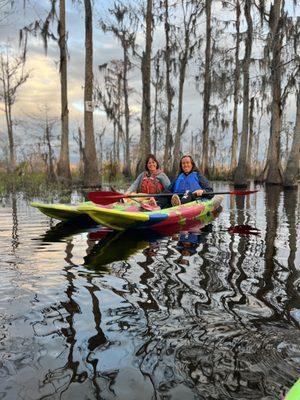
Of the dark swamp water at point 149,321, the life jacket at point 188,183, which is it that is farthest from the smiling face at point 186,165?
the dark swamp water at point 149,321

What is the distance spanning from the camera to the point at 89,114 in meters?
17.1

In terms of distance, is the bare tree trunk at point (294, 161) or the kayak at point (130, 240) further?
the bare tree trunk at point (294, 161)

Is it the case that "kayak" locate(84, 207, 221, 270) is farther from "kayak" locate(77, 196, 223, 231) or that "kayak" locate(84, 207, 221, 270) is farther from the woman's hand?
the woman's hand

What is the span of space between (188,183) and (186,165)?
1.39ft

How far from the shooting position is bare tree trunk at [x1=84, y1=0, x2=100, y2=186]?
55.1ft

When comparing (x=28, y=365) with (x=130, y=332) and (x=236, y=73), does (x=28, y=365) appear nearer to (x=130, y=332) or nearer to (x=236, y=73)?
(x=130, y=332)

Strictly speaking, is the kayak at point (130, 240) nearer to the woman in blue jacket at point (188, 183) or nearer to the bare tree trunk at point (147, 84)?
the woman in blue jacket at point (188, 183)

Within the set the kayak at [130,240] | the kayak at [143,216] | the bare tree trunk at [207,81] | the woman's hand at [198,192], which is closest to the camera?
the kayak at [130,240]

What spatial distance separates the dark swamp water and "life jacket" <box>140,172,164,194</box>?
3.50 m

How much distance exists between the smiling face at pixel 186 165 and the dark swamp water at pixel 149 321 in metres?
3.90

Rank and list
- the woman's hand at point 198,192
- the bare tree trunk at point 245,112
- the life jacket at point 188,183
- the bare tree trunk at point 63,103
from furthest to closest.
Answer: the bare tree trunk at point 245,112
the bare tree trunk at point 63,103
the life jacket at point 188,183
the woman's hand at point 198,192

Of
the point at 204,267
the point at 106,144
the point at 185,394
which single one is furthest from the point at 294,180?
the point at 106,144

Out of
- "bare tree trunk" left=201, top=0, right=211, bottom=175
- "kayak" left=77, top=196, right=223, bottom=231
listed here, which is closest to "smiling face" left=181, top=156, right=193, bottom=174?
"kayak" left=77, top=196, right=223, bottom=231

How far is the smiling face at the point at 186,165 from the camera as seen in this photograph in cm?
1007
